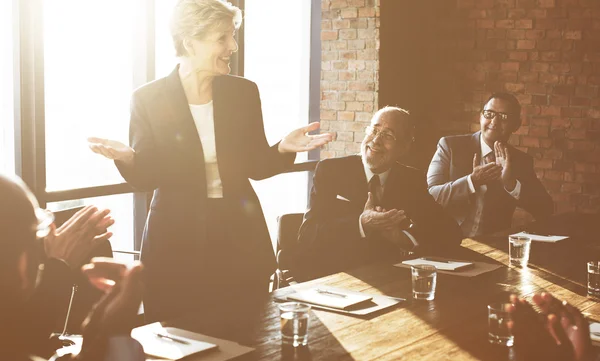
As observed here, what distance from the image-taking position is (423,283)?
254 centimetres

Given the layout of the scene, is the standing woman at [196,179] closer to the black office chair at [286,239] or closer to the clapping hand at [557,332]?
the black office chair at [286,239]

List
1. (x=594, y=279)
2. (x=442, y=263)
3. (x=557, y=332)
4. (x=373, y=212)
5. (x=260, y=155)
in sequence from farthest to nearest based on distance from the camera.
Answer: (x=373, y=212) → (x=260, y=155) → (x=442, y=263) → (x=594, y=279) → (x=557, y=332)

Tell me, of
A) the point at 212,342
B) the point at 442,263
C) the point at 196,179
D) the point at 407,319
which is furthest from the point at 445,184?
the point at 212,342

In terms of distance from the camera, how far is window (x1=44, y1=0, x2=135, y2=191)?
425 cm

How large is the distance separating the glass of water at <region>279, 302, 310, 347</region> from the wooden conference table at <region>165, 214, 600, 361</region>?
0.03m

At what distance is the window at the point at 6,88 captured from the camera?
3.99 m

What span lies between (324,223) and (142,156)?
2.95 ft

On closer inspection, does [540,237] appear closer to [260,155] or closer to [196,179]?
[260,155]

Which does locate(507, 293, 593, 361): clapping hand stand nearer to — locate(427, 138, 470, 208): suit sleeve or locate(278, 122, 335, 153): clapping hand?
locate(278, 122, 335, 153): clapping hand

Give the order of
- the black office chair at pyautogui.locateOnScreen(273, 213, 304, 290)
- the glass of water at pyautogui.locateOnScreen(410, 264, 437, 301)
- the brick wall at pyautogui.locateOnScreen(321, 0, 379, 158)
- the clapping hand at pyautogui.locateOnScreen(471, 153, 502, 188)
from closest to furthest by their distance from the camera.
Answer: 1. the glass of water at pyautogui.locateOnScreen(410, 264, 437, 301)
2. the black office chair at pyautogui.locateOnScreen(273, 213, 304, 290)
3. the clapping hand at pyautogui.locateOnScreen(471, 153, 502, 188)
4. the brick wall at pyautogui.locateOnScreen(321, 0, 379, 158)

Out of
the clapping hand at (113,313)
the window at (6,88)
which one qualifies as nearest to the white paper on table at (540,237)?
the window at (6,88)

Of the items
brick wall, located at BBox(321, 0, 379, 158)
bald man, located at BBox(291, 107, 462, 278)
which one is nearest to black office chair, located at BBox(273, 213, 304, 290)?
bald man, located at BBox(291, 107, 462, 278)

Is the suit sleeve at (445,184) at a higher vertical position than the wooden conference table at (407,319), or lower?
higher

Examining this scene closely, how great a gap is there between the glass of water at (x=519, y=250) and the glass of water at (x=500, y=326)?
3.42ft
